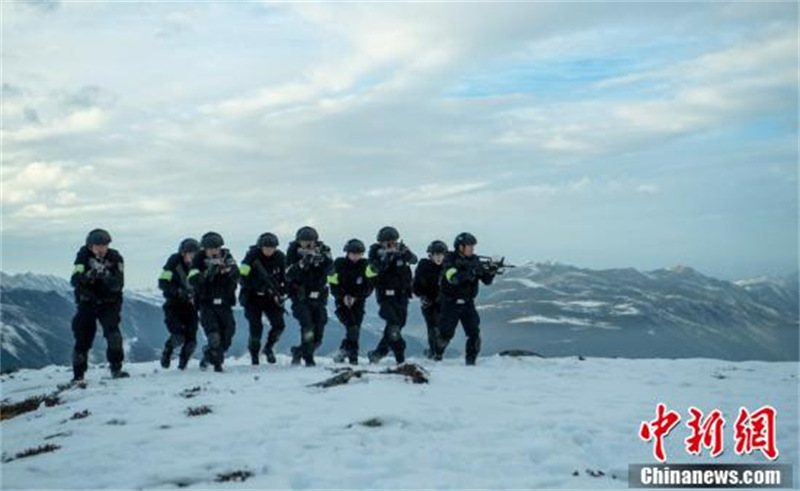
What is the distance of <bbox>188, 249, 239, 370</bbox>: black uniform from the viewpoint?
18.3 metres

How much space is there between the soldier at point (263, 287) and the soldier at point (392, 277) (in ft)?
8.54

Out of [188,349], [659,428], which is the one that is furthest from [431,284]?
[659,428]

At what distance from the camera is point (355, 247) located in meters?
20.5

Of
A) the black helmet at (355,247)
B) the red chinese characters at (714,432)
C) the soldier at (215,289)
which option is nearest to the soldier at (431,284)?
the black helmet at (355,247)

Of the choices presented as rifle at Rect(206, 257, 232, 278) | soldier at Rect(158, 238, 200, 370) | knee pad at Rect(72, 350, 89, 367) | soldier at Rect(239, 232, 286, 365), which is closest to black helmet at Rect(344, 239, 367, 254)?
soldier at Rect(239, 232, 286, 365)

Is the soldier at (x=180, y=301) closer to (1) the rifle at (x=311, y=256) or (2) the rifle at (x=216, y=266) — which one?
(2) the rifle at (x=216, y=266)

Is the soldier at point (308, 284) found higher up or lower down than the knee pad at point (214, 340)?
higher up

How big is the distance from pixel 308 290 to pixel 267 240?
1.84m

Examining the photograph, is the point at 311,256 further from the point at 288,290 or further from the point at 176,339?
the point at 176,339

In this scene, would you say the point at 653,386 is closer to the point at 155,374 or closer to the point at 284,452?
the point at 284,452

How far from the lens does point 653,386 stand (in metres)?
16.1

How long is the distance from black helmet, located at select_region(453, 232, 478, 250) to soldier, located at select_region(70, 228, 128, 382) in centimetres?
884

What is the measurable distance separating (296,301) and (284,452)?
377 inches

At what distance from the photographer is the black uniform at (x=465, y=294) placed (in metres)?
19.7
